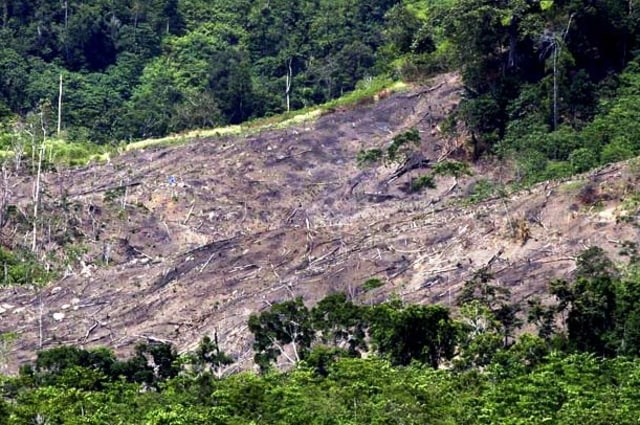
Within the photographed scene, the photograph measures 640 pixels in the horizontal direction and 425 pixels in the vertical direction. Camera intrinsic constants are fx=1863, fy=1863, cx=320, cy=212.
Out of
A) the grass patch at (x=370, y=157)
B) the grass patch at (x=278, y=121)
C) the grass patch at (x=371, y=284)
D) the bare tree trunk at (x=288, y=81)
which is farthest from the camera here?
the bare tree trunk at (x=288, y=81)

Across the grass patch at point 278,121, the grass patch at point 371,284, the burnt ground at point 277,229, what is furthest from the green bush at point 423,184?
the grass patch at point 371,284

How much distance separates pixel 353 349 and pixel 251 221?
63.1 feet

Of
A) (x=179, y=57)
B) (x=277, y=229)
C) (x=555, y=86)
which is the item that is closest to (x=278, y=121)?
(x=555, y=86)

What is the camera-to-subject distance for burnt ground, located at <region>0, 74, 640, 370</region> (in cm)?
5262

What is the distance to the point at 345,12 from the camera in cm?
8869

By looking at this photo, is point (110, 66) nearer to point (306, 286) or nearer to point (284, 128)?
point (284, 128)

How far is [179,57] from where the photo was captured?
3425 inches

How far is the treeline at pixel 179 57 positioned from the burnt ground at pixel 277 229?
7796 millimetres

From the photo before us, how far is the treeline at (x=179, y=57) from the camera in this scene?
78188 mm

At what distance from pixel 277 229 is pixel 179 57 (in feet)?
96.9

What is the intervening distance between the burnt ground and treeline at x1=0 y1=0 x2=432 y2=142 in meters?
7.80

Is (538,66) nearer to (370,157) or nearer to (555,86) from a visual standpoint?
(555,86)

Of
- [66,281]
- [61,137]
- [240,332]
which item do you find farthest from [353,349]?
[61,137]

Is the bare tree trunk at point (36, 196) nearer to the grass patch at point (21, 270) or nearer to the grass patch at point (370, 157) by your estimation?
the grass patch at point (21, 270)
